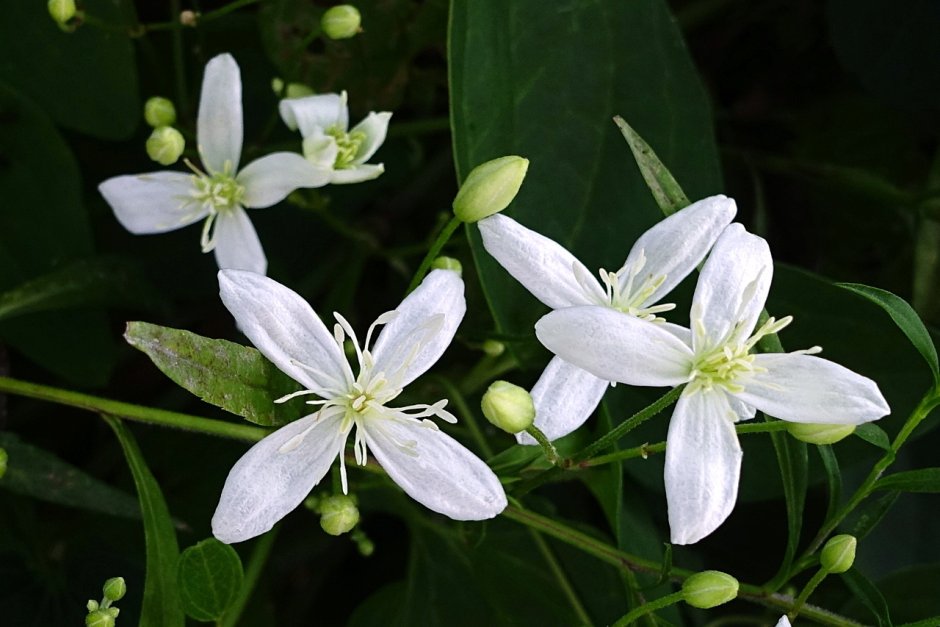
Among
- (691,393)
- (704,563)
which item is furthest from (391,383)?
(704,563)

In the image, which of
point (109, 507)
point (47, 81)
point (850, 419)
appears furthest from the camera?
point (47, 81)

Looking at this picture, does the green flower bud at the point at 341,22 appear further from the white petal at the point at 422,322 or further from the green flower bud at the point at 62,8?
the white petal at the point at 422,322

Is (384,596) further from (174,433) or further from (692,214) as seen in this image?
(692,214)

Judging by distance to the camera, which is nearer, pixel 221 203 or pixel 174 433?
pixel 221 203

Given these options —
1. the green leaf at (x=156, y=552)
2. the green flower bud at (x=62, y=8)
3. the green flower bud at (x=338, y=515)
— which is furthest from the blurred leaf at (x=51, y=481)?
the green flower bud at (x=62, y=8)

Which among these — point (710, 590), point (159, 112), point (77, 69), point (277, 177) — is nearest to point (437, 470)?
point (710, 590)

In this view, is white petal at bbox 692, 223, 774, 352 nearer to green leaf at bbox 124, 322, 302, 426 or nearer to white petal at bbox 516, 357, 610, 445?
white petal at bbox 516, 357, 610, 445

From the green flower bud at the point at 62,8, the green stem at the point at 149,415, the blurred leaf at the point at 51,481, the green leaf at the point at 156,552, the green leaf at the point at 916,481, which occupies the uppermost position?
the green flower bud at the point at 62,8
